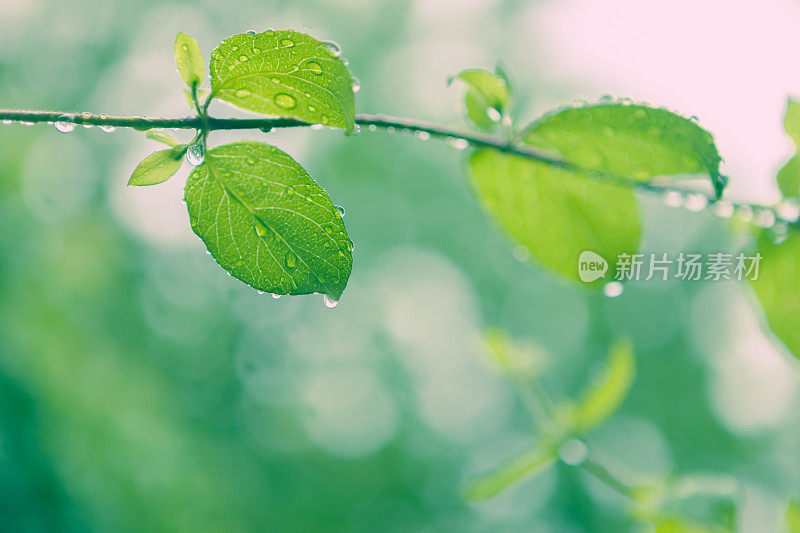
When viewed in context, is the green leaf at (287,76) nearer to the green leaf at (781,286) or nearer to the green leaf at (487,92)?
the green leaf at (487,92)

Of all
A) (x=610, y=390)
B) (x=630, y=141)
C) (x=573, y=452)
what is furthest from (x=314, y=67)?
(x=573, y=452)

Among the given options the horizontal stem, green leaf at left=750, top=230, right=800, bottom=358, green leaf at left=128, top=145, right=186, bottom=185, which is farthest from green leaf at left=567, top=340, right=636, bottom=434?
green leaf at left=128, top=145, right=186, bottom=185

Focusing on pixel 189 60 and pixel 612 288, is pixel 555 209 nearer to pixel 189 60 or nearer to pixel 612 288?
pixel 612 288

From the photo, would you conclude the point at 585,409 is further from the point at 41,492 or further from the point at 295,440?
the point at 295,440

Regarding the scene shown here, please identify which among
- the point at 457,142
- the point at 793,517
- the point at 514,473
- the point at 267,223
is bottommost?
the point at 793,517

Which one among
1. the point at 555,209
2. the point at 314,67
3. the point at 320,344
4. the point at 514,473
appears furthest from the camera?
the point at 320,344

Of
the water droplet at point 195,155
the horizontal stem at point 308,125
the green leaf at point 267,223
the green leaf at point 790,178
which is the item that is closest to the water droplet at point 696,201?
the horizontal stem at point 308,125

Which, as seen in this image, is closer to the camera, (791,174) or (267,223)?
(267,223)
